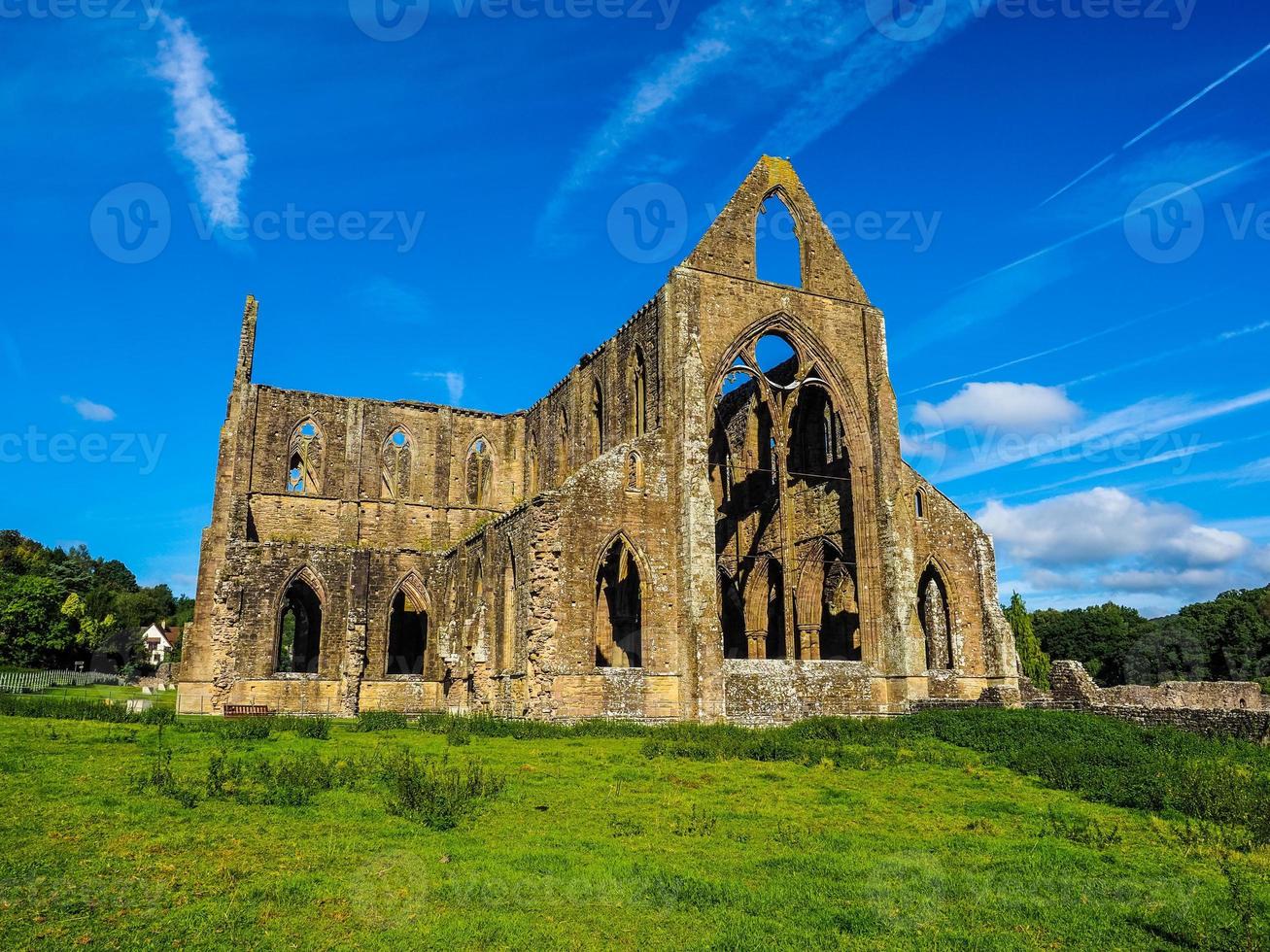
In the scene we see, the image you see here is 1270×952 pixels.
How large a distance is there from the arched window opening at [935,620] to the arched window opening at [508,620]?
12410 millimetres

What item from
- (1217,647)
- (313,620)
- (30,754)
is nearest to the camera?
(30,754)

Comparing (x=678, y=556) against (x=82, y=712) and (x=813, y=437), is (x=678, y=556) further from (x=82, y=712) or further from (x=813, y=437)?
(x=82, y=712)

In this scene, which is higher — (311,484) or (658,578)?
(311,484)

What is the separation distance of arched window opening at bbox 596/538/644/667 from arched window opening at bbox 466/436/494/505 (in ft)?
41.4

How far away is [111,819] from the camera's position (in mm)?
10062

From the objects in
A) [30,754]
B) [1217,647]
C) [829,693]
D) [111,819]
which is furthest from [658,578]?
[1217,647]

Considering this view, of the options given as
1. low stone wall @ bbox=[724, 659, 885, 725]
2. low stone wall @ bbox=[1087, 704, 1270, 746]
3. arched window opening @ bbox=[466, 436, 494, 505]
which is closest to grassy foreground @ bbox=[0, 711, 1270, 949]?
low stone wall @ bbox=[1087, 704, 1270, 746]

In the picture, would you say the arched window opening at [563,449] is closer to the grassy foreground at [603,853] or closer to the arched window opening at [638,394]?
the arched window opening at [638,394]

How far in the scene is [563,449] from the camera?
119 feet

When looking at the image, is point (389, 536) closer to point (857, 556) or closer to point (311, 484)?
point (311, 484)

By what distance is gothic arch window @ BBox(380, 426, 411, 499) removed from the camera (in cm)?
4081

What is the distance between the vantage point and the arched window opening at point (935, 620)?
29.3 m

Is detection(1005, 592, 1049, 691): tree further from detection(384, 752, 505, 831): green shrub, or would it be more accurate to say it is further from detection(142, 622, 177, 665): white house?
detection(142, 622, 177, 665): white house

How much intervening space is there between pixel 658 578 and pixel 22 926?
62.3 feet
